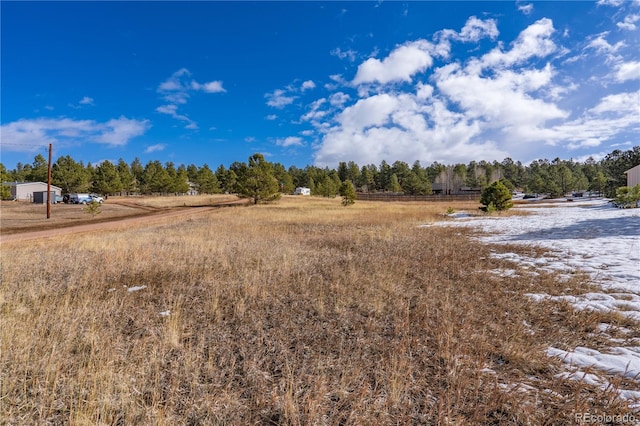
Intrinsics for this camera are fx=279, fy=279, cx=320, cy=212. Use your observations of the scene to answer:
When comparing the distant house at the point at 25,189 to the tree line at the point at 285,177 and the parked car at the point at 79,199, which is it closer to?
the tree line at the point at 285,177

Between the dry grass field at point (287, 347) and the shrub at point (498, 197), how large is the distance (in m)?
23.5

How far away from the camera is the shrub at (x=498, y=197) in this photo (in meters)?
26.8

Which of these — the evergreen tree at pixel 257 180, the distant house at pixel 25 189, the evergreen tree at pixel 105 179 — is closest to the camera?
the evergreen tree at pixel 257 180

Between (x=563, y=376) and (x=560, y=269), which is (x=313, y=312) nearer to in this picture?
(x=563, y=376)

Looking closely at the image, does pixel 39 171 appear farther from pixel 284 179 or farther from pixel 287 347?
pixel 287 347

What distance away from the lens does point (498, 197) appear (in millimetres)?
27109

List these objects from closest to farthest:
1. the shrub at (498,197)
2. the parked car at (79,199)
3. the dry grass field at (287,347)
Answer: the dry grass field at (287,347), the shrub at (498,197), the parked car at (79,199)

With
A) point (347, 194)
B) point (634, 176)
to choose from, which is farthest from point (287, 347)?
point (634, 176)

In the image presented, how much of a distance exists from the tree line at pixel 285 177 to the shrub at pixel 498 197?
2.77 meters

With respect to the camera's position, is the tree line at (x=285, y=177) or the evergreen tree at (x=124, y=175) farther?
the evergreen tree at (x=124, y=175)

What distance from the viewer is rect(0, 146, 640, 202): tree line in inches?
1898

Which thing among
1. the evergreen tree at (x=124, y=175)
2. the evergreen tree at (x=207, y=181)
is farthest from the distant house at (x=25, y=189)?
the evergreen tree at (x=207, y=181)

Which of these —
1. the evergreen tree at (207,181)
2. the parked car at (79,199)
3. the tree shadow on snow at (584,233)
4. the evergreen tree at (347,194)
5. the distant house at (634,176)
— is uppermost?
the evergreen tree at (207,181)

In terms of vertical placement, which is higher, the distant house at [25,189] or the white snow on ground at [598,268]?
the distant house at [25,189]
